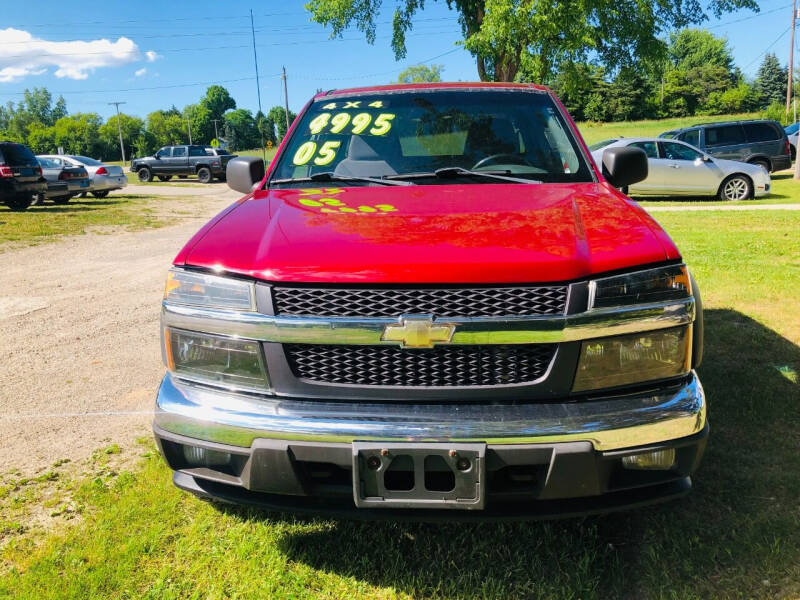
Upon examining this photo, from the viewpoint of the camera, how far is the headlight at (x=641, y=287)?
6.34 ft

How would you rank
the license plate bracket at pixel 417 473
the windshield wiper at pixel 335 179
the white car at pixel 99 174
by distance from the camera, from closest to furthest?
the license plate bracket at pixel 417 473 < the windshield wiper at pixel 335 179 < the white car at pixel 99 174

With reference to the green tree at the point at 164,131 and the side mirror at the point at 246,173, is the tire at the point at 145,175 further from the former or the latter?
the green tree at the point at 164,131

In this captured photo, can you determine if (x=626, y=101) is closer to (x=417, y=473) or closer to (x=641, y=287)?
(x=641, y=287)

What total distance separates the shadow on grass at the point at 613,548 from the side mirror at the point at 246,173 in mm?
1778

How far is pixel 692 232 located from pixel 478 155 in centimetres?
728

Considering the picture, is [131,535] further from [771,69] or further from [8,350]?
[771,69]

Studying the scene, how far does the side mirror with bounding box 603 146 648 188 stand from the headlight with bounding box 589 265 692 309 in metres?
1.35

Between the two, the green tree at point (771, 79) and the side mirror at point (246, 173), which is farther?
the green tree at point (771, 79)

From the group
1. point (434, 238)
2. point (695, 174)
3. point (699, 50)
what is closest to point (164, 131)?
point (699, 50)

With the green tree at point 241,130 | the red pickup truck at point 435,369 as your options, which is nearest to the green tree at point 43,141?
the green tree at point 241,130

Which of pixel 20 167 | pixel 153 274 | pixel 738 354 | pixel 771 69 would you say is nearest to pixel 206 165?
pixel 20 167

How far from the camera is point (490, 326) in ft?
6.16

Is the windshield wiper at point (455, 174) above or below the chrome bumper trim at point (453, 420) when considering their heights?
above

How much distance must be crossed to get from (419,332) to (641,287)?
2.36 ft
